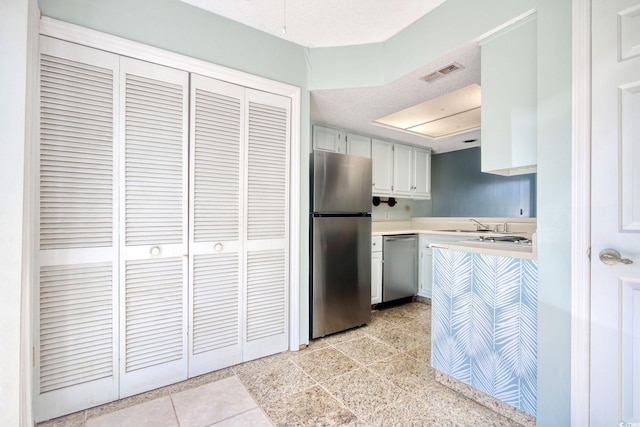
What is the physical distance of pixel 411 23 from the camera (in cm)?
213

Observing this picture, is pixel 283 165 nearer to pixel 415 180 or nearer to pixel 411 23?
pixel 411 23

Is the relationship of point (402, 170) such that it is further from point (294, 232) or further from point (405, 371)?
point (405, 371)

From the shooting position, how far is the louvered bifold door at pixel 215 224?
6.62 feet

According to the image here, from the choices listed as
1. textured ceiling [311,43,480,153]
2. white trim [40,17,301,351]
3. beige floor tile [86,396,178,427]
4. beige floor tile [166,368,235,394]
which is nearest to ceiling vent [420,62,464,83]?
textured ceiling [311,43,480,153]

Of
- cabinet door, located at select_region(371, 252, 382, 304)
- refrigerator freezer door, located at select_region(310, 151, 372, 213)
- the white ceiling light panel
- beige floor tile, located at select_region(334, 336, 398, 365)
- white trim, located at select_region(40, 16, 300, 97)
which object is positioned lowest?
beige floor tile, located at select_region(334, 336, 398, 365)

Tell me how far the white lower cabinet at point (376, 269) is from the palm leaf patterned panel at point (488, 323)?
4.66 feet

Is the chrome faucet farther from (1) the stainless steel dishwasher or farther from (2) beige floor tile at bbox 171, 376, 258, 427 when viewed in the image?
(2) beige floor tile at bbox 171, 376, 258, 427

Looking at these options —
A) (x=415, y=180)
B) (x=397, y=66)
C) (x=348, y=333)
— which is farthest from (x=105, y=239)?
(x=415, y=180)

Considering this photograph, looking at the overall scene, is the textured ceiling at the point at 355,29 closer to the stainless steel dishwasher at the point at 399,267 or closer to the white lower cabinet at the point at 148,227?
the white lower cabinet at the point at 148,227

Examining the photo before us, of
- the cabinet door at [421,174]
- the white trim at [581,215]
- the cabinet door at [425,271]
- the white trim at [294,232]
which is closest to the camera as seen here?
the white trim at [581,215]

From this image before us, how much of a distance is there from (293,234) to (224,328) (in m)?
0.89

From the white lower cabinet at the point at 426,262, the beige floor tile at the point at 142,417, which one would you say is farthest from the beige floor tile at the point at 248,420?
the white lower cabinet at the point at 426,262

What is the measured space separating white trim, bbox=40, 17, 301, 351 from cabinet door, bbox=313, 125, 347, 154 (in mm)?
907

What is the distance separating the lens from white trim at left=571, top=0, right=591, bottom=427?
1.29 metres
